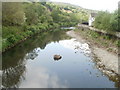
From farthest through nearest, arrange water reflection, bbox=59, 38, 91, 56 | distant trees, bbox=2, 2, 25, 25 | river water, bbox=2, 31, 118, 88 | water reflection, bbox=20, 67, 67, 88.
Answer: distant trees, bbox=2, 2, 25, 25 → water reflection, bbox=59, 38, 91, 56 → river water, bbox=2, 31, 118, 88 → water reflection, bbox=20, 67, 67, 88

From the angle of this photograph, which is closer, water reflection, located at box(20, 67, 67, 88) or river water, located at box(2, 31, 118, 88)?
water reflection, located at box(20, 67, 67, 88)

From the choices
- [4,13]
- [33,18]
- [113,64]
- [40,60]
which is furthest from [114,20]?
[33,18]

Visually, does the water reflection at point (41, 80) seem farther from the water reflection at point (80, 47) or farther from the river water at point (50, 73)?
the water reflection at point (80, 47)

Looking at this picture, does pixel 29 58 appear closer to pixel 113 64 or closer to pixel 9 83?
pixel 9 83

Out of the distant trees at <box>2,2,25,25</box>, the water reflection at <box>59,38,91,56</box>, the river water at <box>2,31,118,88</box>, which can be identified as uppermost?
the distant trees at <box>2,2,25,25</box>

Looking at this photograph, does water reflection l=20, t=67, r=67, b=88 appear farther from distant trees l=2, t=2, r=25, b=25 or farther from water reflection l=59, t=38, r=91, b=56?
distant trees l=2, t=2, r=25, b=25

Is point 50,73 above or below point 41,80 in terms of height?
below

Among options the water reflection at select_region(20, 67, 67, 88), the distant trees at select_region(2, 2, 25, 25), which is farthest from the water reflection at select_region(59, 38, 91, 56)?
the water reflection at select_region(20, 67, 67, 88)

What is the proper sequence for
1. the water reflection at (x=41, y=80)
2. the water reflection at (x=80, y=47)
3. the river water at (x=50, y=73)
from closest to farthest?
the water reflection at (x=41, y=80)
the river water at (x=50, y=73)
the water reflection at (x=80, y=47)

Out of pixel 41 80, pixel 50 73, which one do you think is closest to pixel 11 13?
pixel 50 73

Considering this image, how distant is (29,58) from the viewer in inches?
1383

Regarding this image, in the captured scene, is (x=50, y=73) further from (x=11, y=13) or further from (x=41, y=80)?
(x=11, y=13)

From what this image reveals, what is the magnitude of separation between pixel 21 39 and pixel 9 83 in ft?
92.5

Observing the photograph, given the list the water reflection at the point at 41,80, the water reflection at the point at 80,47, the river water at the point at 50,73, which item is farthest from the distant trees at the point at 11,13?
the water reflection at the point at 41,80
